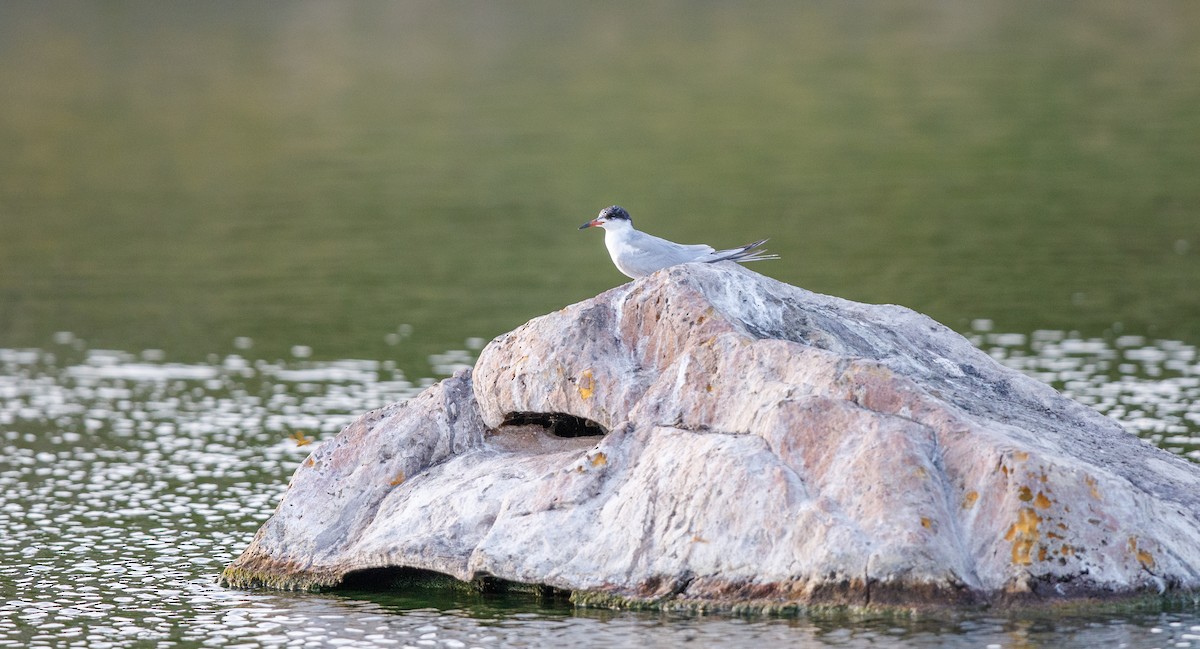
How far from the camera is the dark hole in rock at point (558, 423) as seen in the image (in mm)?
16172

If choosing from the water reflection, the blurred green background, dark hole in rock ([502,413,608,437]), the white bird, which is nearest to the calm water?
the water reflection

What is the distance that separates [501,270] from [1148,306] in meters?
12.8

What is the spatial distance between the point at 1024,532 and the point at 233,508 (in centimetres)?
967

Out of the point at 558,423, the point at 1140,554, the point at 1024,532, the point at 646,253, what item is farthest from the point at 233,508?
the point at 1140,554

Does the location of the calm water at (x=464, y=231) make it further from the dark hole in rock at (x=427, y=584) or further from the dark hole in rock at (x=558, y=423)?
the dark hole in rock at (x=558, y=423)

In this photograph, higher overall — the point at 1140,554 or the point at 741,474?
the point at 741,474

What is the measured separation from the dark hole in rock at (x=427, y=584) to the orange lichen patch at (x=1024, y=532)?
391cm

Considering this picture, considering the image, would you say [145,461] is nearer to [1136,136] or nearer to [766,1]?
[1136,136]

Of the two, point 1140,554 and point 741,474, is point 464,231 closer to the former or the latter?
point 741,474

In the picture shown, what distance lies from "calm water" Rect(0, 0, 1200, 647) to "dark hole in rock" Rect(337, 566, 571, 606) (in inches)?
8.5

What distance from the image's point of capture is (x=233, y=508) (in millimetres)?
19859

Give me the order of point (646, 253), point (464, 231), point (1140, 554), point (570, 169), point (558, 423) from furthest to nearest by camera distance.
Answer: point (570, 169) < point (464, 231) < point (646, 253) < point (558, 423) < point (1140, 554)

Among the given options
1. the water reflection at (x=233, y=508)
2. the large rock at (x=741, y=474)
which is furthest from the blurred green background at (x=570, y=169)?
the large rock at (x=741, y=474)

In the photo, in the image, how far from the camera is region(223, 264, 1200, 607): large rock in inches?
536
